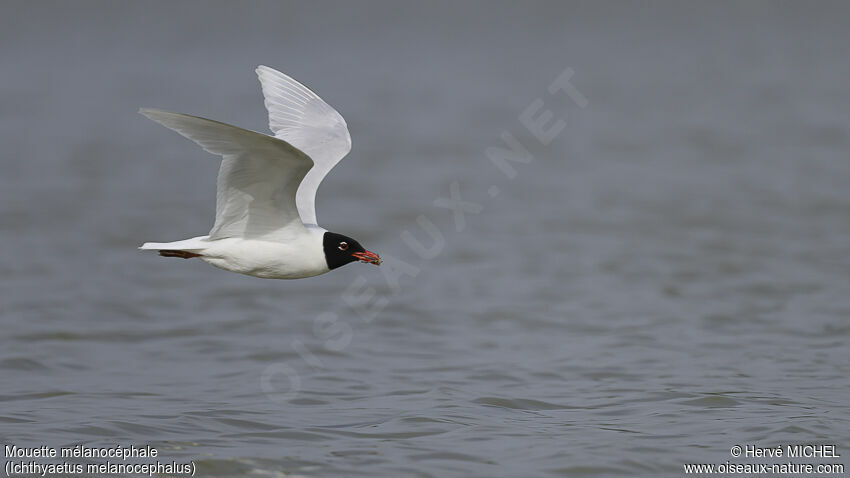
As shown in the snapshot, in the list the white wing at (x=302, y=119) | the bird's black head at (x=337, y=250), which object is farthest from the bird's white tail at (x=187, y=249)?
the white wing at (x=302, y=119)

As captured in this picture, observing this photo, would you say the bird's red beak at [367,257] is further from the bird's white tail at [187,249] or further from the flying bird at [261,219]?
the bird's white tail at [187,249]

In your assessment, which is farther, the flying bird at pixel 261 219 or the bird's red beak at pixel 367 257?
the bird's red beak at pixel 367 257

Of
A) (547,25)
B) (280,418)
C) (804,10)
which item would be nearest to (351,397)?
(280,418)

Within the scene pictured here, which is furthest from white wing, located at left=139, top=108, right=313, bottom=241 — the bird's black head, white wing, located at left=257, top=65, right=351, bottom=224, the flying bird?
white wing, located at left=257, top=65, right=351, bottom=224

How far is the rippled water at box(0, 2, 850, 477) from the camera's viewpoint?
26.2ft

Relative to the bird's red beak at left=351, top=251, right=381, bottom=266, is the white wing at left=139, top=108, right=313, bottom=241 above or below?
above

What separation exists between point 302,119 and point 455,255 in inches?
227

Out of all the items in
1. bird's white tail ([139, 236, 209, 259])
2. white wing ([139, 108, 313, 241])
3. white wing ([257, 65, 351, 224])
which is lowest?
bird's white tail ([139, 236, 209, 259])

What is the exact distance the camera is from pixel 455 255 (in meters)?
14.0

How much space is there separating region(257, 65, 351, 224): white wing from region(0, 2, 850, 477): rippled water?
1.81 m

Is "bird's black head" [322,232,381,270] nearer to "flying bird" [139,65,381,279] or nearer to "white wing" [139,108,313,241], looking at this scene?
"flying bird" [139,65,381,279]

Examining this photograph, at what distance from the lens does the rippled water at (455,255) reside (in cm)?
799

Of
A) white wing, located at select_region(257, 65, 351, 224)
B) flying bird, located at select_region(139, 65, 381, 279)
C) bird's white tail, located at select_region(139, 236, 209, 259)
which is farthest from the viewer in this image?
white wing, located at select_region(257, 65, 351, 224)

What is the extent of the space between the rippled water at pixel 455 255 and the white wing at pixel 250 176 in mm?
1347
